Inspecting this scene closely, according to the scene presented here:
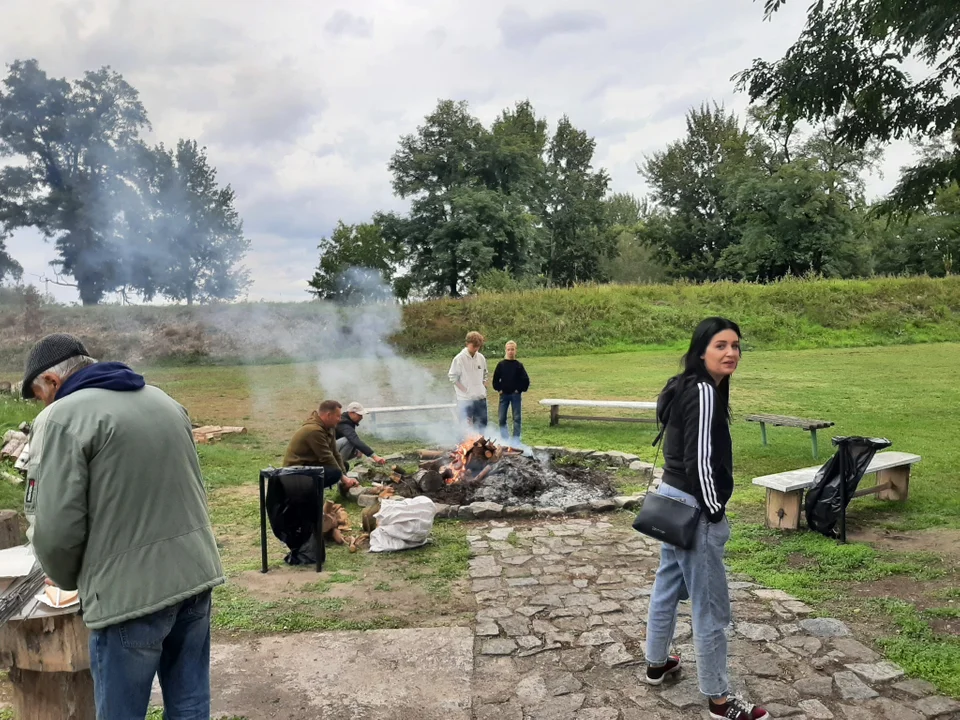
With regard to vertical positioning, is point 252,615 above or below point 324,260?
below

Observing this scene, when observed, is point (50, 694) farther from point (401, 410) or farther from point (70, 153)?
point (70, 153)

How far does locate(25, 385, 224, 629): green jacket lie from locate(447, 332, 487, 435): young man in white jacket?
7.43 metres

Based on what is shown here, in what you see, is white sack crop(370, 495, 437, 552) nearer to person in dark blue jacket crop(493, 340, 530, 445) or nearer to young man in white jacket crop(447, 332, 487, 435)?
young man in white jacket crop(447, 332, 487, 435)

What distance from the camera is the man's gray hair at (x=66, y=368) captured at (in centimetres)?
229

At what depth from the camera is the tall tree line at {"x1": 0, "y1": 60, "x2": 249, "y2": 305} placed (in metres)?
15.4

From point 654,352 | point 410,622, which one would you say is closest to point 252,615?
point 410,622

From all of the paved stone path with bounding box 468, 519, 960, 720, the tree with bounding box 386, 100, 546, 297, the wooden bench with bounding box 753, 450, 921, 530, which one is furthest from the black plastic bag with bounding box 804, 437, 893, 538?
the tree with bounding box 386, 100, 546, 297

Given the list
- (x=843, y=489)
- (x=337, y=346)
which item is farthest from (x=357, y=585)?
(x=337, y=346)

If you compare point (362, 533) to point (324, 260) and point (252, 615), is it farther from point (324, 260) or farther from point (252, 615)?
point (324, 260)

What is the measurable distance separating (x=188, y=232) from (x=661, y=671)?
55.1 feet

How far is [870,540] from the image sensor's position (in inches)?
229

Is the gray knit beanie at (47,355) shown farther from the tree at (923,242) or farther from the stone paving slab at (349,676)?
the tree at (923,242)

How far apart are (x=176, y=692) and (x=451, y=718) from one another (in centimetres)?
136

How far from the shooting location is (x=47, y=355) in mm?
2291
